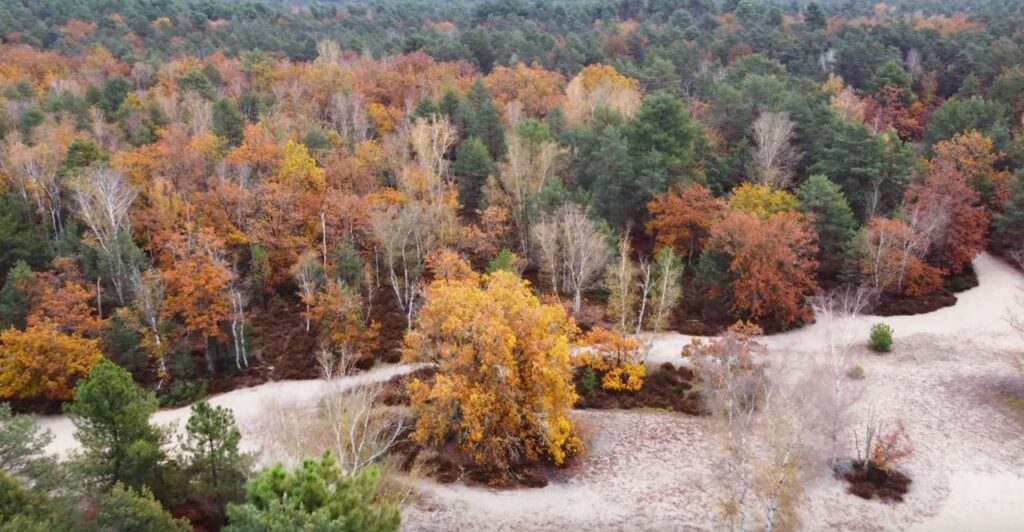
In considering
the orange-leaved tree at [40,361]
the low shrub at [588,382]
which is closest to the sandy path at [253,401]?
the orange-leaved tree at [40,361]

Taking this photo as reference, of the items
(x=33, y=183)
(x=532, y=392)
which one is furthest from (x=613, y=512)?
(x=33, y=183)

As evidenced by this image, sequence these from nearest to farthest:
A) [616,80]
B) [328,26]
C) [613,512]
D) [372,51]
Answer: [613,512]
[616,80]
[372,51]
[328,26]

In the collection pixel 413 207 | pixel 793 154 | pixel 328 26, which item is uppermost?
pixel 328 26

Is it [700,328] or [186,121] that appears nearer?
[700,328]

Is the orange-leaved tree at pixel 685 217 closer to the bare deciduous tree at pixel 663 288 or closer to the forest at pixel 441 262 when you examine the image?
the forest at pixel 441 262

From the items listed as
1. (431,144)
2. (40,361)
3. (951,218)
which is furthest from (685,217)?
(40,361)

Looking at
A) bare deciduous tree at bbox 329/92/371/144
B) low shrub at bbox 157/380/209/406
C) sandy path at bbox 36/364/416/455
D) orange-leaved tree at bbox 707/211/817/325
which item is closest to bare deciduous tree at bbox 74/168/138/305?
low shrub at bbox 157/380/209/406

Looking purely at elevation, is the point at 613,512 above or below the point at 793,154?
below

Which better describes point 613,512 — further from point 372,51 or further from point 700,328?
point 372,51
